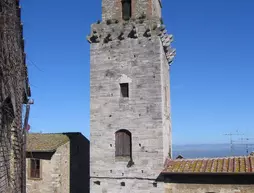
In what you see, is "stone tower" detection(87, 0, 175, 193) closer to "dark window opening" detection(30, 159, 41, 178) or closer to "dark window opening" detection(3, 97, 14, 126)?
"dark window opening" detection(30, 159, 41, 178)

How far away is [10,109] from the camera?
877 centimetres

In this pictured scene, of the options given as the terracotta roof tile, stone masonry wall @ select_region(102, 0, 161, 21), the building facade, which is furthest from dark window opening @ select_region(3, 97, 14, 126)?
the terracotta roof tile

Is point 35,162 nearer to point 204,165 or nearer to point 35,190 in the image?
point 35,190

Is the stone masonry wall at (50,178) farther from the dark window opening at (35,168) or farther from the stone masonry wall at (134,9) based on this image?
the stone masonry wall at (134,9)

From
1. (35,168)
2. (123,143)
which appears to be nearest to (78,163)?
(35,168)

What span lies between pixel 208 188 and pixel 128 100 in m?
5.48

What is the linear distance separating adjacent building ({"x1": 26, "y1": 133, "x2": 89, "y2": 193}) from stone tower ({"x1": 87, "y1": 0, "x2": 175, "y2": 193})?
3.47m

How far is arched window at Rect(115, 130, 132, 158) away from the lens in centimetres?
1625

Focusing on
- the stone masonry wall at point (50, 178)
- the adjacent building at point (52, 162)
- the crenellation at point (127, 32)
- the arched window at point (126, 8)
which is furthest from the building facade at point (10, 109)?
the stone masonry wall at point (50, 178)

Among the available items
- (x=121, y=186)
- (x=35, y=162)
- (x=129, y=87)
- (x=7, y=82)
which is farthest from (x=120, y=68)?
(x=7, y=82)

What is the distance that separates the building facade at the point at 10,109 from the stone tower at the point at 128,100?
20.8 ft

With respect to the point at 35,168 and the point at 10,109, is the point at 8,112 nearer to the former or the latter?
the point at 10,109

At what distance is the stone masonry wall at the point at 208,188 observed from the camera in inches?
553

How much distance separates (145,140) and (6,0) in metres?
10.2
